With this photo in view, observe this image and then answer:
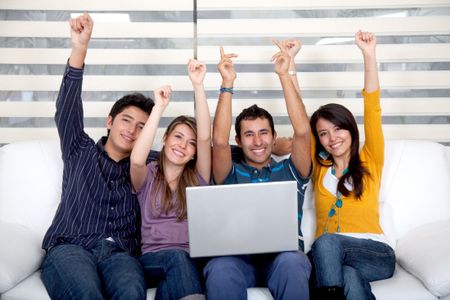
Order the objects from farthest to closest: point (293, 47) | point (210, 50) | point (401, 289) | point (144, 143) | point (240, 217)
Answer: point (210, 50), point (293, 47), point (144, 143), point (401, 289), point (240, 217)

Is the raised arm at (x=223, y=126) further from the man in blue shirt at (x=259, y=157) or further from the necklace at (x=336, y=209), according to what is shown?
the necklace at (x=336, y=209)

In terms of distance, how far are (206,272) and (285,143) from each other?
2.83 feet

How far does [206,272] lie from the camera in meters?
1.79

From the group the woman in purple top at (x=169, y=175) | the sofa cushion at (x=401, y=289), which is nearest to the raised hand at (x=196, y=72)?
the woman in purple top at (x=169, y=175)

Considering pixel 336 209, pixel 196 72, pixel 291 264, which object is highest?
pixel 196 72

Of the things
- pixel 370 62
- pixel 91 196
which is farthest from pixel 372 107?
pixel 91 196

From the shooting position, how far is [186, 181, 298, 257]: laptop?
5.46ft

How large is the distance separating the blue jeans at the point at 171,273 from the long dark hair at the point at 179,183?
20 centimetres

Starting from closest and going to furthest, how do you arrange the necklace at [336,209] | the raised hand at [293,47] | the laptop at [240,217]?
the laptop at [240,217], the necklace at [336,209], the raised hand at [293,47]

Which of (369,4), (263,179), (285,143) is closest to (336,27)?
(369,4)

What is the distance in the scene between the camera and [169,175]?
2.17 m

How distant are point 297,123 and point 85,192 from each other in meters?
0.90

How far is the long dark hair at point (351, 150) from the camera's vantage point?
2.16 m

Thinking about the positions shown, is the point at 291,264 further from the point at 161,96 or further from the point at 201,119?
the point at 161,96
